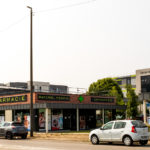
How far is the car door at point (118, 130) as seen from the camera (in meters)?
19.0

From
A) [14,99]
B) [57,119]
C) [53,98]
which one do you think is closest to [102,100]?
[57,119]

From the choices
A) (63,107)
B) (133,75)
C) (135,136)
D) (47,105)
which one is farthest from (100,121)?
(133,75)

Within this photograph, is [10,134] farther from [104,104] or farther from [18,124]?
[104,104]

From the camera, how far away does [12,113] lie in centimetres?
3844

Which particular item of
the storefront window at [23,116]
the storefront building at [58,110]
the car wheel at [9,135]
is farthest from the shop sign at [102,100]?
the car wheel at [9,135]

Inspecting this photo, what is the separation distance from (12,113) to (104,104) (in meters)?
12.3

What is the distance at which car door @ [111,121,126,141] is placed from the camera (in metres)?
19.0

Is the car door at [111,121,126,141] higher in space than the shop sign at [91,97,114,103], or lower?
lower

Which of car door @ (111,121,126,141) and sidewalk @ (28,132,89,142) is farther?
sidewalk @ (28,132,89,142)

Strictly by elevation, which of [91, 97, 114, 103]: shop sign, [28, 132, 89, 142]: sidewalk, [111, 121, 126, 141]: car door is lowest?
[28, 132, 89, 142]: sidewalk

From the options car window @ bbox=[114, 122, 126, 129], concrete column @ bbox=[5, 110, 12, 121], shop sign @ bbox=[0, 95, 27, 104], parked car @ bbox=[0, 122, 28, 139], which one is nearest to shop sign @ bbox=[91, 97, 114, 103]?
shop sign @ bbox=[0, 95, 27, 104]

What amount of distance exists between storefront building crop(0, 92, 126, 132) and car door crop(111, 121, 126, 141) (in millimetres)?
15012

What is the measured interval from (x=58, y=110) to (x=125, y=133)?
19601 millimetres

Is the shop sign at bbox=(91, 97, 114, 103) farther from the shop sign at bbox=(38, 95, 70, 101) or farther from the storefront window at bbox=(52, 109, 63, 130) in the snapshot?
the storefront window at bbox=(52, 109, 63, 130)
